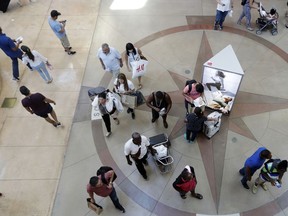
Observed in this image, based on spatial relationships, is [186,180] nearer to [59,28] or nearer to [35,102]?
[35,102]

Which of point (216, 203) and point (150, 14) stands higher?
point (150, 14)

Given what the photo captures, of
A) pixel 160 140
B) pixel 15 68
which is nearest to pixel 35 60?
pixel 15 68

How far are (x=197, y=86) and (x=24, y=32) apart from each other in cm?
785

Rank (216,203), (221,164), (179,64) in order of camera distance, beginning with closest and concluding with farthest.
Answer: (216,203)
(221,164)
(179,64)

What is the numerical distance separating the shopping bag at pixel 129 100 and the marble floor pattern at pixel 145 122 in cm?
66

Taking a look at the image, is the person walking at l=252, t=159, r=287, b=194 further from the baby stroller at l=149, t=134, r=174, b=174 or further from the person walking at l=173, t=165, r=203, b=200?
the baby stroller at l=149, t=134, r=174, b=174

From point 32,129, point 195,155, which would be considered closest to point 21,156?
point 32,129

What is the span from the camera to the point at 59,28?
8.57 metres

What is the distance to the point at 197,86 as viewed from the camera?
6469 millimetres

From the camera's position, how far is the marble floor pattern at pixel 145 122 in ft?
20.7

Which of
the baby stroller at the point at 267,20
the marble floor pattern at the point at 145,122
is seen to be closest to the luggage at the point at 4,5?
the marble floor pattern at the point at 145,122

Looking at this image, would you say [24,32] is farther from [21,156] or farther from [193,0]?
[193,0]

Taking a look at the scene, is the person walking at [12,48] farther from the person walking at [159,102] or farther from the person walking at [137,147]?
the person walking at [137,147]

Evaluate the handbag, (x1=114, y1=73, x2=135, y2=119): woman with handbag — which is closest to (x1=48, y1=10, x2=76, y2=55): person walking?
(x1=114, y1=73, x2=135, y2=119): woman with handbag
